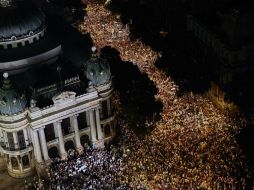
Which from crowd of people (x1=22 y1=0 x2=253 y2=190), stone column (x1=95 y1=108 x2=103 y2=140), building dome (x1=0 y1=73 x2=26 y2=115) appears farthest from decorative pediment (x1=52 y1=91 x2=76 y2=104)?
crowd of people (x1=22 y1=0 x2=253 y2=190)

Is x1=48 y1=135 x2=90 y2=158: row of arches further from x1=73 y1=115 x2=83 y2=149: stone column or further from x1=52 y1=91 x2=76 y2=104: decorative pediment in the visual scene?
x1=52 y1=91 x2=76 y2=104: decorative pediment

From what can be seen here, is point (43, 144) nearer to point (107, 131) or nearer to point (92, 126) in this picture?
point (92, 126)

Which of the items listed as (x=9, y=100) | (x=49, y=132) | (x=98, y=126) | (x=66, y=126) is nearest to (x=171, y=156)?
(x=98, y=126)

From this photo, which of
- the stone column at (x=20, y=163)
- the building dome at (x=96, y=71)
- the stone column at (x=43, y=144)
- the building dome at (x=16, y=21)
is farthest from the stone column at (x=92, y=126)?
the building dome at (x=16, y=21)

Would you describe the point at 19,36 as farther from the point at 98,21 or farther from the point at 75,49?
the point at 98,21

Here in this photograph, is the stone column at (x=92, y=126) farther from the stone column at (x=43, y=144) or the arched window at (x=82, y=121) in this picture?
the stone column at (x=43, y=144)

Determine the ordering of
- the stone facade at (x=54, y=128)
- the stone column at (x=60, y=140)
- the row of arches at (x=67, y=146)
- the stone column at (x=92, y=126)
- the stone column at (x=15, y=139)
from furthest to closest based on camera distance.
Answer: the stone column at (x=92, y=126) < the row of arches at (x=67, y=146) < the stone column at (x=60, y=140) < the stone column at (x=15, y=139) < the stone facade at (x=54, y=128)
